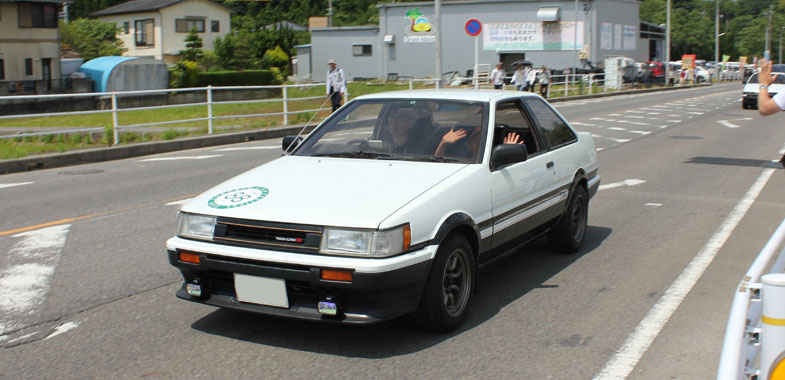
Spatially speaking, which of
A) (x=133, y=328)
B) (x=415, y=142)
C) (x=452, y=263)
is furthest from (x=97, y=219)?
(x=452, y=263)

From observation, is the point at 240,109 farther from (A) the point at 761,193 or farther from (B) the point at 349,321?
(B) the point at 349,321

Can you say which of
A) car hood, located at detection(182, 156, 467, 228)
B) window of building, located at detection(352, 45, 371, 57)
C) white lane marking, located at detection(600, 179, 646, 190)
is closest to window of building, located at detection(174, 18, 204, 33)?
window of building, located at detection(352, 45, 371, 57)

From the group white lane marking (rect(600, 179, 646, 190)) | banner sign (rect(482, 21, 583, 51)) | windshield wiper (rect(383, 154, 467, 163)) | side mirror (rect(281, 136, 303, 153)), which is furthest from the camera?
banner sign (rect(482, 21, 583, 51))

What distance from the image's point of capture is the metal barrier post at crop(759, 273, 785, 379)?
2.66 meters

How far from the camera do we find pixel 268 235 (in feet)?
14.6

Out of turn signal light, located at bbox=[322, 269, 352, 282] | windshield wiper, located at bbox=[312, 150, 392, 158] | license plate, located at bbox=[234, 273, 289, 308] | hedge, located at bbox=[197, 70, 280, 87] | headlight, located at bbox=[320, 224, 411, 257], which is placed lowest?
license plate, located at bbox=[234, 273, 289, 308]

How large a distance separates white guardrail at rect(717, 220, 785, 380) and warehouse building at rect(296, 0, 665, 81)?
53128 mm

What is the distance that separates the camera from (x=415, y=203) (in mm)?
4562

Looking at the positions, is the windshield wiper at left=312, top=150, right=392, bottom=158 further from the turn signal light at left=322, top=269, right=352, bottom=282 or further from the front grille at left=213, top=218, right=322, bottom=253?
the turn signal light at left=322, top=269, right=352, bottom=282

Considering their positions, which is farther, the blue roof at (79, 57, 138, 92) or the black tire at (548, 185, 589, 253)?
the blue roof at (79, 57, 138, 92)

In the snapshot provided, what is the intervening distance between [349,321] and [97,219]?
203 inches

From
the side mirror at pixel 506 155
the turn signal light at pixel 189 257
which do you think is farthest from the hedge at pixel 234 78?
the turn signal light at pixel 189 257

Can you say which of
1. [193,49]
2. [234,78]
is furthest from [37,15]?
[193,49]

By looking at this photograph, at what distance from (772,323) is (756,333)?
0.22 m
